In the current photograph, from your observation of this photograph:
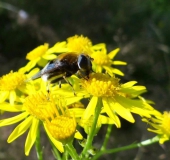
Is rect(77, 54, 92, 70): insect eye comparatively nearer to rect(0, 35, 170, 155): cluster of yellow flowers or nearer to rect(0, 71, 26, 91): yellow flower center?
rect(0, 35, 170, 155): cluster of yellow flowers

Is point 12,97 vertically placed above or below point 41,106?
above

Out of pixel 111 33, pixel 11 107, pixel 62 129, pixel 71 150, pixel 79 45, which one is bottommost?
pixel 71 150

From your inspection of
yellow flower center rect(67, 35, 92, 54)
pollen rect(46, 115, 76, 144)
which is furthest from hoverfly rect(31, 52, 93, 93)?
yellow flower center rect(67, 35, 92, 54)

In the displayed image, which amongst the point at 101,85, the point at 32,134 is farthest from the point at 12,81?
the point at 101,85

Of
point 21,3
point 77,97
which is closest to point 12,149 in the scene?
point 21,3

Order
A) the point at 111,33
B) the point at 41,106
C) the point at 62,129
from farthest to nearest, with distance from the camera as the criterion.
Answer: the point at 111,33 → the point at 41,106 → the point at 62,129

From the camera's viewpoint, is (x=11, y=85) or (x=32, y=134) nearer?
(x=32, y=134)

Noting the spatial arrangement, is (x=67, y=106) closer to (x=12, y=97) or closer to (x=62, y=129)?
(x=62, y=129)
